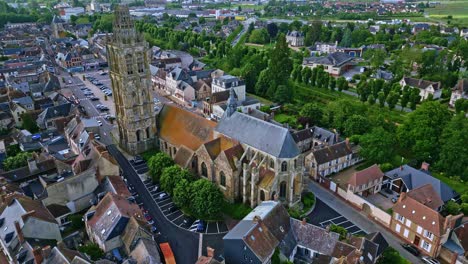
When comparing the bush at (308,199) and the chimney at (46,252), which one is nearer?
the chimney at (46,252)

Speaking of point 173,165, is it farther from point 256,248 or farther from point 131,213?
point 256,248

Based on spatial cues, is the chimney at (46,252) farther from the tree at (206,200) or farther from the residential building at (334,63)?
the residential building at (334,63)

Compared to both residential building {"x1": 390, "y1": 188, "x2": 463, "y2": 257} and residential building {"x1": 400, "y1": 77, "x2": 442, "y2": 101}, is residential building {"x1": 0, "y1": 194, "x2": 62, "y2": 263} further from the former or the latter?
residential building {"x1": 400, "y1": 77, "x2": 442, "y2": 101}

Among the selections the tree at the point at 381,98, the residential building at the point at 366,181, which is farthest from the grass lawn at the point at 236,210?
the tree at the point at 381,98

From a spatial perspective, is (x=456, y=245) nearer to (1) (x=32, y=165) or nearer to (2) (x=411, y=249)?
(2) (x=411, y=249)

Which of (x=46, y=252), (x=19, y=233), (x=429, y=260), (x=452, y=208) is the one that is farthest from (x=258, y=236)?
(x=452, y=208)

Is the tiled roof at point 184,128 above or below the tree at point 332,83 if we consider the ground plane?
above

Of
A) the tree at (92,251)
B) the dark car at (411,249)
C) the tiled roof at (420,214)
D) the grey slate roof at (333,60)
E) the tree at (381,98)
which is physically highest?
the grey slate roof at (333,60)
